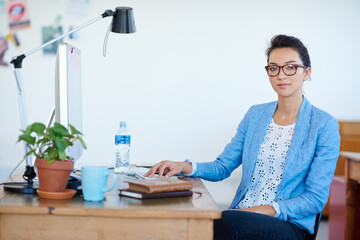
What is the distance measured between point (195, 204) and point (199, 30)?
3012 mm

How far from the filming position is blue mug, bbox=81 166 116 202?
123 cm

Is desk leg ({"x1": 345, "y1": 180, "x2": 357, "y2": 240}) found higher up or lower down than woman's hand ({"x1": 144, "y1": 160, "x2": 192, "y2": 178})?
lower down

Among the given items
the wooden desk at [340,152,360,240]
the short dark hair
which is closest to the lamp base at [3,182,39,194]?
the short dark hair

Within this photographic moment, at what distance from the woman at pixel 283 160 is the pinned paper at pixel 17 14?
279 cm

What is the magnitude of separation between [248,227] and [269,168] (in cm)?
41

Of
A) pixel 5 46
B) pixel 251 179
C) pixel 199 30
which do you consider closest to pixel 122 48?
pixel 199 30

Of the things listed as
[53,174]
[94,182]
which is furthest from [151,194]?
[53,174]

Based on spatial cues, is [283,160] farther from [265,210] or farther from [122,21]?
[122,21]

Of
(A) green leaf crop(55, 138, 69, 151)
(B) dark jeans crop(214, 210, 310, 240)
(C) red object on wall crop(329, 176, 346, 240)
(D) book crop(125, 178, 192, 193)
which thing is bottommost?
(C) red object on wall crop(329, 176, 346, 240)

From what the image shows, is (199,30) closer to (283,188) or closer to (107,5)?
(107,5)

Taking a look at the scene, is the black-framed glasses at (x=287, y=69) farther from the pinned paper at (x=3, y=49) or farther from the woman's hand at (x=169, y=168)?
the pinned paper at (x=3, y=49)

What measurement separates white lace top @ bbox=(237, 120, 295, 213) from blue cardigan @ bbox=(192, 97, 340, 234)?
24 mm

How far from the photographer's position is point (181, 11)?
4090 millimetres

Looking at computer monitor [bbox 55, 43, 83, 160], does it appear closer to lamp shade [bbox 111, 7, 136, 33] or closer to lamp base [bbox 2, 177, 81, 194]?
lamp base [bbox 2, 177, 81, 194]
